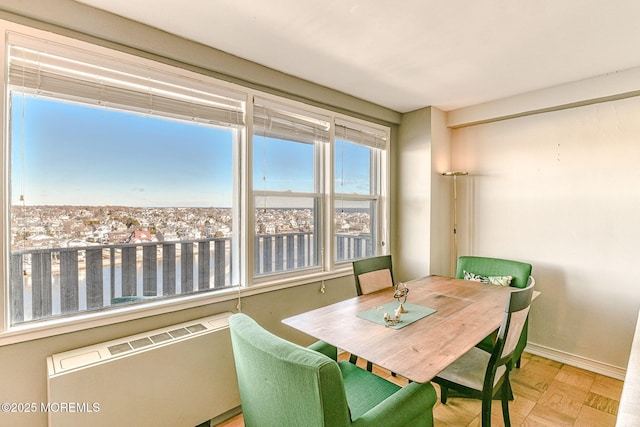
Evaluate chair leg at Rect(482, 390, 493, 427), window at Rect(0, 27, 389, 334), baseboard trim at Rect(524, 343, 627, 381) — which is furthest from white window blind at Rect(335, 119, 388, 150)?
baseboard trim at Rect(524, 343, 627, 381)

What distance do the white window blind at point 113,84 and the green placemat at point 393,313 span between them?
167 centimetres

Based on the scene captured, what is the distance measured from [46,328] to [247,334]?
4.09 feet

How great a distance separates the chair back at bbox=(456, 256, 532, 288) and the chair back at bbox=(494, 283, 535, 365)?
1142 millimetres

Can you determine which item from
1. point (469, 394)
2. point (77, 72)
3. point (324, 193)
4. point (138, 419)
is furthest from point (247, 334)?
point (324, 193)

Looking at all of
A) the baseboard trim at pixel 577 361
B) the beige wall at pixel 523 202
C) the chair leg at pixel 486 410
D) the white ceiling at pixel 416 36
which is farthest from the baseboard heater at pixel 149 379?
the baseboard trim at pixel 577 361

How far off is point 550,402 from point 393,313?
152 centimetres

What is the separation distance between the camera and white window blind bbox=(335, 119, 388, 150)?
306 centimetres

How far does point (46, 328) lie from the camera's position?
1579 mm

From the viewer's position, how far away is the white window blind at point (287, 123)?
7.99 ft

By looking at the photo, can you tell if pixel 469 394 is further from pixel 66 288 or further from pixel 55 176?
pixel 55 176

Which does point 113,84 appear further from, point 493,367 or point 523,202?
point 523,202

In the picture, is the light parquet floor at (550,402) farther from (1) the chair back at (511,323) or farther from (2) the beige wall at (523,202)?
(1) the chair back at (511,323)

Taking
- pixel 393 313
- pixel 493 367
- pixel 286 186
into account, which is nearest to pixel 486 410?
pixel 493 367

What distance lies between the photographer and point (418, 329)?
65.1 inches
